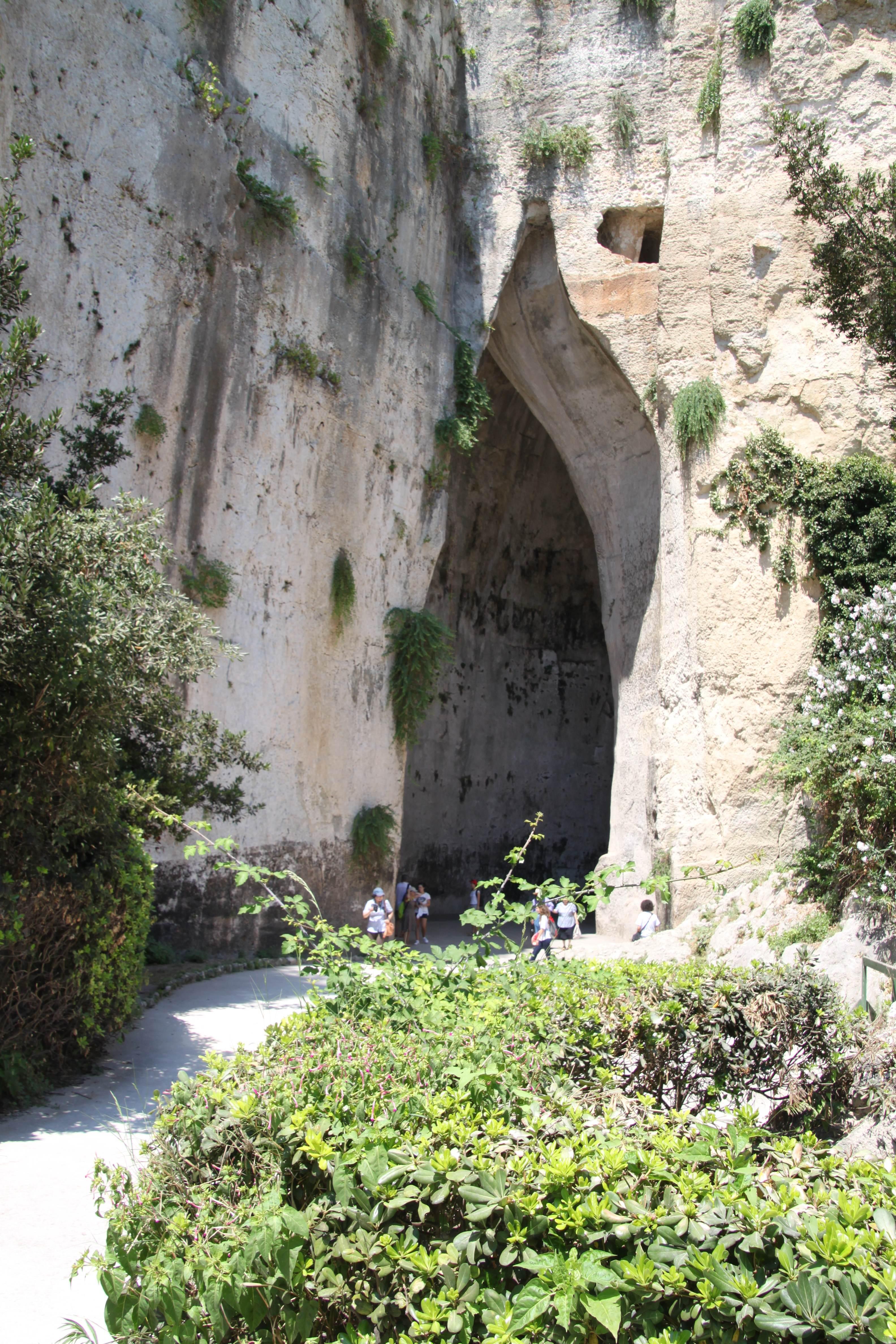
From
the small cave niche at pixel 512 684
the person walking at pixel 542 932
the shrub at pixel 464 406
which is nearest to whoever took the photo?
the person walking at pixel 542 932

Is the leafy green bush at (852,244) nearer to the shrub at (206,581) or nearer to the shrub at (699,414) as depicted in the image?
the shrub at (699,414)

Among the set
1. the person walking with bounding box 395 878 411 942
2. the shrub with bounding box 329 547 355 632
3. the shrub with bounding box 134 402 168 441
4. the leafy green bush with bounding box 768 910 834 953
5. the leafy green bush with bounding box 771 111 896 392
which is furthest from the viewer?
the person walking with bounding box 395 878 411 942

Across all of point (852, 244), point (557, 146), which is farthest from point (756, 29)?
point (852, 244)

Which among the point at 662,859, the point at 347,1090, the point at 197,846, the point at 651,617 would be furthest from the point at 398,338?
the point at 347,1090

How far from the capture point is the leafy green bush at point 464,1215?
2.13 meters

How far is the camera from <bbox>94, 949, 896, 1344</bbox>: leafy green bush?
83.9 inches

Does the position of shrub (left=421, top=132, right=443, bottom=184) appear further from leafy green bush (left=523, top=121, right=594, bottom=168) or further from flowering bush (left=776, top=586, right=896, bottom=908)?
flowering bush (left=776, top=586, right=896, bottom=908)

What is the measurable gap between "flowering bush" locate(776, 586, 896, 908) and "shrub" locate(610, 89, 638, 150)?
9201mm

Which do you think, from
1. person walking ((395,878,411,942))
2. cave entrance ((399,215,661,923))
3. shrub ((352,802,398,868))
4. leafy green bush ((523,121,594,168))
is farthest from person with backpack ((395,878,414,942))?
leafy green bush ((523,121,594,168))

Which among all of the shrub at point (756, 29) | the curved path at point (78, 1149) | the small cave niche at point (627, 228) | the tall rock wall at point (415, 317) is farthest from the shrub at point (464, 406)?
the curved path at point (78, 1149)

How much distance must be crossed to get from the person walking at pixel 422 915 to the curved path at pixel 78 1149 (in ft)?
16.5

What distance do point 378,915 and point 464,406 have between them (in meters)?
8.31

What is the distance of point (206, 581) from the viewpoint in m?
11.5

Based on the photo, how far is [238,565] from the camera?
1200 cm
